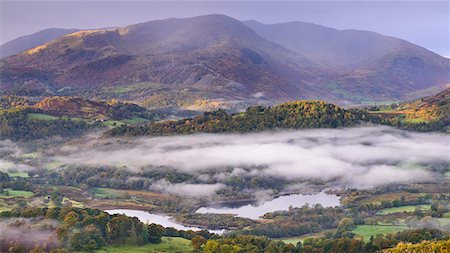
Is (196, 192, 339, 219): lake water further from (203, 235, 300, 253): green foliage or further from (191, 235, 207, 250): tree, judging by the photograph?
(203, 235, 300, 253): green foliage

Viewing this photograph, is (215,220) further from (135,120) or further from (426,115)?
(135,120)

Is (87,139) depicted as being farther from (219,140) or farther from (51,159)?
(219,140)

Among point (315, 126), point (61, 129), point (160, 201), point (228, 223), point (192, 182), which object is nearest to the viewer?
point (228, 223)

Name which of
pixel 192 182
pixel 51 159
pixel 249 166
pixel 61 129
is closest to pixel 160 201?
pixel 192 182

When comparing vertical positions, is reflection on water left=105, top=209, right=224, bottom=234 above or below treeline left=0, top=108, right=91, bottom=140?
below

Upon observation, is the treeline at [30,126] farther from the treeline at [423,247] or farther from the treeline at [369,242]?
the treeline at [423,247]

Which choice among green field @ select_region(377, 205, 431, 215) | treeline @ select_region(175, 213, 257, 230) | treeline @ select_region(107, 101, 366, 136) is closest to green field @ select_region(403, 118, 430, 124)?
treeline @ select_region(107, 101, 366, 136)
